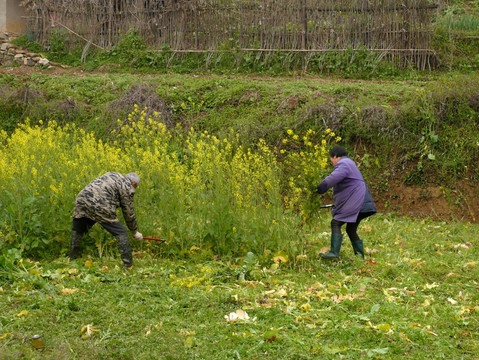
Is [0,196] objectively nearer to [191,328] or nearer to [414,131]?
[191,328]

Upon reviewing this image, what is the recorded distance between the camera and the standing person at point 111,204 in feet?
23.1

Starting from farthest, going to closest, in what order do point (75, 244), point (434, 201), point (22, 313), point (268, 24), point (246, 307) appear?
point (268, 24) → point (434, 201) → point (75, 244) → point (246, 307) → point (22, 313)

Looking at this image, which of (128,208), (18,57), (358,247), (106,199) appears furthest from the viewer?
(18,57)

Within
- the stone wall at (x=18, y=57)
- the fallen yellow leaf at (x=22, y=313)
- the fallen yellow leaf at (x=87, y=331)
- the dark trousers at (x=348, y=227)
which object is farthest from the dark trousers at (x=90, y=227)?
the stone wall at (x=18, y=57)

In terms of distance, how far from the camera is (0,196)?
7.95 metres

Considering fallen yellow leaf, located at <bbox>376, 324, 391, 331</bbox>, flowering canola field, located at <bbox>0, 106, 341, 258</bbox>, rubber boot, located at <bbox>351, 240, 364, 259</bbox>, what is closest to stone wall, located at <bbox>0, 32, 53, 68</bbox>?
flowering canola field, located at <bbox>0, 106, 341, 258</bbox>

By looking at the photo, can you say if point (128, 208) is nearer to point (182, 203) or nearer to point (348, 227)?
point (182, 203)

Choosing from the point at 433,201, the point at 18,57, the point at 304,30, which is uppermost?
the point at 304,30

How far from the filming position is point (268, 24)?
53.3 ft

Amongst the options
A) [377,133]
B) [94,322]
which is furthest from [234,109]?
[94,322]

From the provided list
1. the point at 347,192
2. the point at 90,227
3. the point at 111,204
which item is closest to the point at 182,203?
the point at 111,204

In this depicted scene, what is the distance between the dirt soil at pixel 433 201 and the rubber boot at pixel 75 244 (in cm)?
672

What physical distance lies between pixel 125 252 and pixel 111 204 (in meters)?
0.64

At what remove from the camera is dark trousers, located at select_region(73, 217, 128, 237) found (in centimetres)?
714
